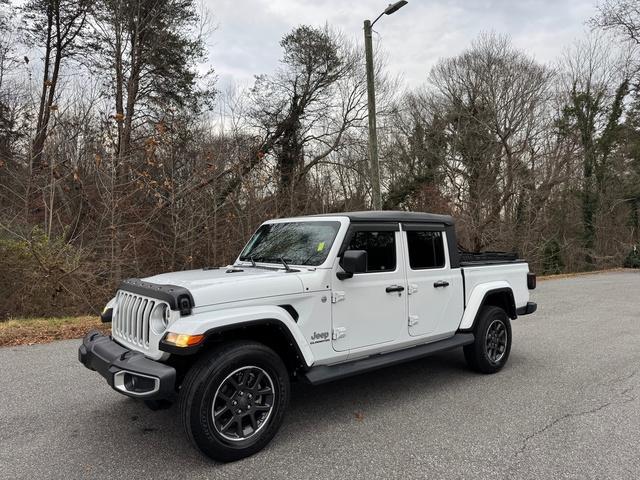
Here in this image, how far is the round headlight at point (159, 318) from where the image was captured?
3289 millimetres

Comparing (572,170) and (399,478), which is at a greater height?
(572,170)

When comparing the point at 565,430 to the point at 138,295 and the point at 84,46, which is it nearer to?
the point at 138,295

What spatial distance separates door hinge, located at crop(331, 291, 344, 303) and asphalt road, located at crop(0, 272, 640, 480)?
107 centimetres

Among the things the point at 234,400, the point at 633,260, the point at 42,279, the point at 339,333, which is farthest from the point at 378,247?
the point at 633,260

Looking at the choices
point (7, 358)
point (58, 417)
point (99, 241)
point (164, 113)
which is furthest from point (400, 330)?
point (164, 113)

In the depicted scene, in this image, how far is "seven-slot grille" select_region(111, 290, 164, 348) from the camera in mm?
3385

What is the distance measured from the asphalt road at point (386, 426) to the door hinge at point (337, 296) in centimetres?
107

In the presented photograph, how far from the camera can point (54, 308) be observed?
33.0 ft

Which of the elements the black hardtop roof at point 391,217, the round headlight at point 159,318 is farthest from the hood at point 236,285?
the black hardtop roof at point 391,217

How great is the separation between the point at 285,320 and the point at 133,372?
3.69 ft

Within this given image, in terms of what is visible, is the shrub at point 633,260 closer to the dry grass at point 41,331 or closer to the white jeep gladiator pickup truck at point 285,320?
the white jeep gladiator pickup truck at point 285,320

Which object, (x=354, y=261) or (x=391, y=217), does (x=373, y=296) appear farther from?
(x=391, y=217)

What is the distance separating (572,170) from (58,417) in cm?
2628

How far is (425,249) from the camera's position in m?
4.75
